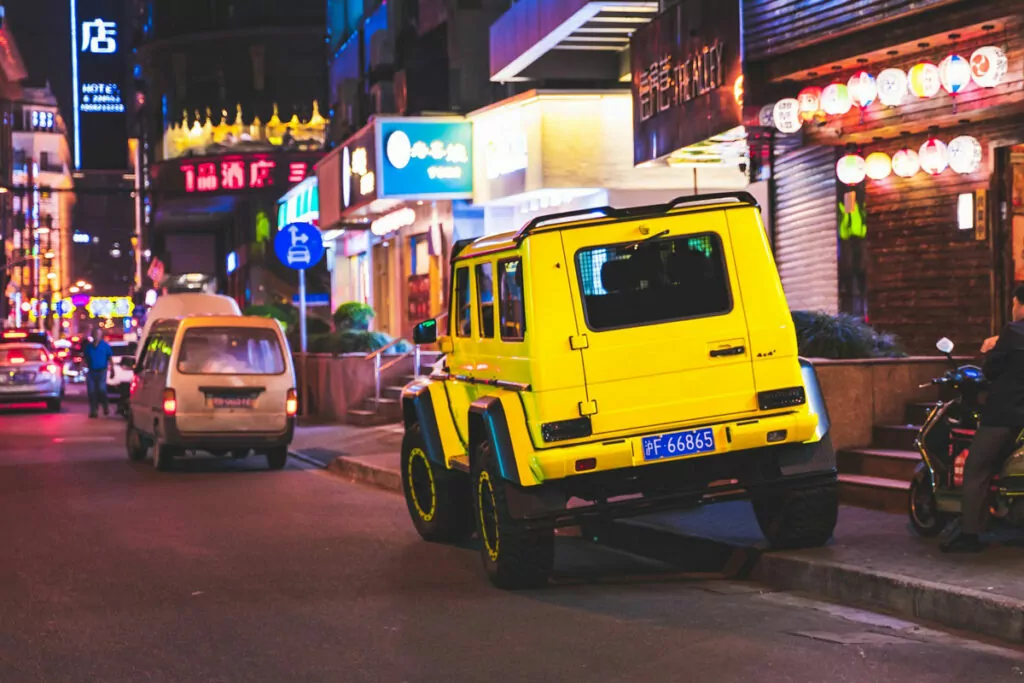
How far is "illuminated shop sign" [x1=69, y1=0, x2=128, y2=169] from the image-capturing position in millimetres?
106438

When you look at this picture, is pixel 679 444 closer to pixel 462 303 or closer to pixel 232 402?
pixel 462 303

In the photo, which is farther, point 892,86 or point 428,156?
point 428,156

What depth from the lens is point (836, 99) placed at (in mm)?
16328

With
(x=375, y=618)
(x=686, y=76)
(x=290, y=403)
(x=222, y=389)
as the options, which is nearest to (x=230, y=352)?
(x=222, y=389)

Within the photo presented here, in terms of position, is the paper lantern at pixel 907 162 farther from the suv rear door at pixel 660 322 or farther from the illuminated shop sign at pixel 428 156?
the illuminated shop sign at pixel 428 156

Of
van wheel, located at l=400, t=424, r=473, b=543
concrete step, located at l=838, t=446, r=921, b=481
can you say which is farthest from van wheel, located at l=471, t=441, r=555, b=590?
concrete step, located at l=838, t=446, r=921, b=481

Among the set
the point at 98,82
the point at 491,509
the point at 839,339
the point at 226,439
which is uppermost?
the point at 98,82

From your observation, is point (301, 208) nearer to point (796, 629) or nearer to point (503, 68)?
point (503, 68)

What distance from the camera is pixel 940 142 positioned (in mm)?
15742

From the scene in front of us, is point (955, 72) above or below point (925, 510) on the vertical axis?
above

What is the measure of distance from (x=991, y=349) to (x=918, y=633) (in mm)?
2186

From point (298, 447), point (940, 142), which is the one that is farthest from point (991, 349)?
point (298, 447)

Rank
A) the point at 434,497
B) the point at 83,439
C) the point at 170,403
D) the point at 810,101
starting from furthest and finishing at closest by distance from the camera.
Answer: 1. the point at 83,439
2. the point at 170,403
3. the point at 810,101
4. the point at 434,497

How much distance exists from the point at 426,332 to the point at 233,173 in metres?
51.8
